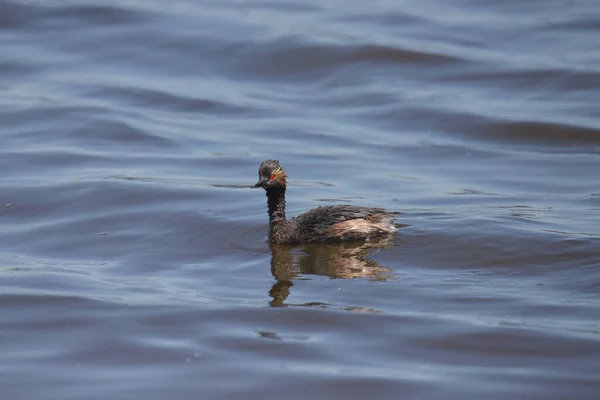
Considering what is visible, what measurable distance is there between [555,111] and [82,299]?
10669 millimetres

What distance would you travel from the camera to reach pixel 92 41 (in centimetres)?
2328

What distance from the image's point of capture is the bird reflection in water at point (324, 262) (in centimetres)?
996

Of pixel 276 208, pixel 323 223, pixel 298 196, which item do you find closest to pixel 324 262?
pixel 323 223

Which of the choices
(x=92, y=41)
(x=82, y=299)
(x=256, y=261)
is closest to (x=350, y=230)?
(x=256, y=261)

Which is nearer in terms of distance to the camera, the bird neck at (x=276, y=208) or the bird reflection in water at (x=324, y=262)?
the bird reflection in water at (x=324, y=262)

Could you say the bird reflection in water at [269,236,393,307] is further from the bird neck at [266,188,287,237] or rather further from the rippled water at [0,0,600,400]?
the bird neck at [266,188,287,237]

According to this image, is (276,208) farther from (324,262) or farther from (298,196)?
(298,196)

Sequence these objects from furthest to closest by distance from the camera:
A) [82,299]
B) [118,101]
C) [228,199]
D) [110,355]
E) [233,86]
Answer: [233,86] → [118,101] → [228,199] → [82,299] → [110,355]

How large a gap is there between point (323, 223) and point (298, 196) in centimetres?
229

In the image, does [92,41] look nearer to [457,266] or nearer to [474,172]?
[474,172]

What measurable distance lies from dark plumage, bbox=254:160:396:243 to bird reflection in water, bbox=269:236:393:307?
0.29ft

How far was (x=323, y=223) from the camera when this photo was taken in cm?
1133

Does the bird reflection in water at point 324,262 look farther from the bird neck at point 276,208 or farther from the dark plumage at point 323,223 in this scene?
the bird neck at point 276,208

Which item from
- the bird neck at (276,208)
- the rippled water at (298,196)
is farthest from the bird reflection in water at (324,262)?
the bird neck at (276,208)
